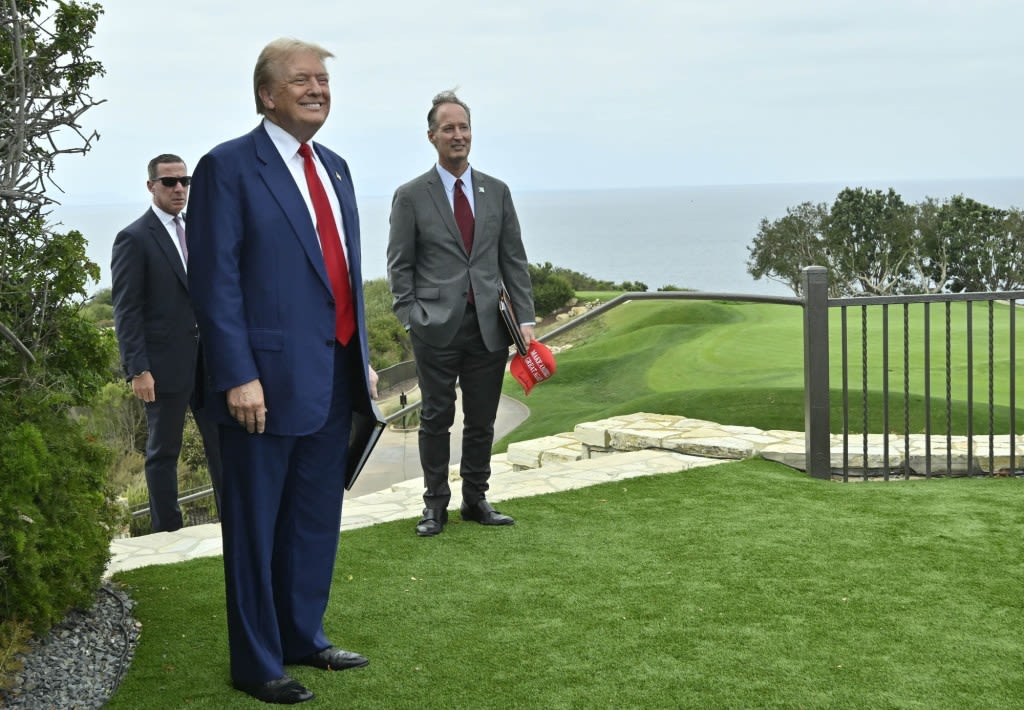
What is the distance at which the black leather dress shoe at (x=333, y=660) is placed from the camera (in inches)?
130

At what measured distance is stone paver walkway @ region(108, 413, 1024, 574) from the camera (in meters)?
5.01

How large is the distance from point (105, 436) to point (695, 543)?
7474 mm

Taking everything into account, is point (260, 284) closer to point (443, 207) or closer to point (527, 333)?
point (443, 207)

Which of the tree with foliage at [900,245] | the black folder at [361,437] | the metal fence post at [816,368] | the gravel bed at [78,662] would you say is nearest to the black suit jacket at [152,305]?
the gravel bed at [78,662]

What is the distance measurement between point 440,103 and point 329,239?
1870mm

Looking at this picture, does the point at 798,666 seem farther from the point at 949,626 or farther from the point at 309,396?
the point at 309,396

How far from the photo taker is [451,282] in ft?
15.6

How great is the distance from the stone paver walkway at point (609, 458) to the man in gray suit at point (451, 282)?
20.5 inches

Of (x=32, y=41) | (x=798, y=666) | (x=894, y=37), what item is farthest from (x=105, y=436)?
(x=894, y=37)

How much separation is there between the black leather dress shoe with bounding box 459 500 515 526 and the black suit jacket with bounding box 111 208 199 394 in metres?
1.36

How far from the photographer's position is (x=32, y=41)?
3.42m

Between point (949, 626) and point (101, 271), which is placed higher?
point (101, 271)

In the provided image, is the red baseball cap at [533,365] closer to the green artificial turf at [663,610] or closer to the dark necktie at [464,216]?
the dark necktie at [464,216]

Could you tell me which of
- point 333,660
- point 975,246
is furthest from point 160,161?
point 975,246
